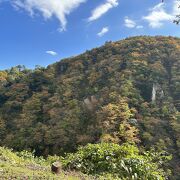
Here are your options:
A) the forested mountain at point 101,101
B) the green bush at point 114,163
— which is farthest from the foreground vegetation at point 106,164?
the forested mountain at point 101,101

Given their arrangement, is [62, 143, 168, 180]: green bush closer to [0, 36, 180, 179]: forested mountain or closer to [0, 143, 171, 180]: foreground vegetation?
[0, 143, 171, 180]: foreground vegetation

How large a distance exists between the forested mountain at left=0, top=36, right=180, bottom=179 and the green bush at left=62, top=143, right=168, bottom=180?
18.6 m

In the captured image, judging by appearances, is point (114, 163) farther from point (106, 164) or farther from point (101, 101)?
point (101, 101)

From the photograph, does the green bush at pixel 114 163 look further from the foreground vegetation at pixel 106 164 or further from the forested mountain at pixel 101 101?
the forested mountain at pixel 101 101

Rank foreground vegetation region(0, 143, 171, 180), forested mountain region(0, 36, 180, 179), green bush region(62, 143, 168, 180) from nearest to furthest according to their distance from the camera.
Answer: foreground vegetation region(0, 143, 171, 180) < green bush region(62, 143, 168, 180) < forested mountain region(0, 36, 180, 179)

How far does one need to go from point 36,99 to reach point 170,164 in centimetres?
3012

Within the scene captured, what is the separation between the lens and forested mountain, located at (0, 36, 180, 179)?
39.9m

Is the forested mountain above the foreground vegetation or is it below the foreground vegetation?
above

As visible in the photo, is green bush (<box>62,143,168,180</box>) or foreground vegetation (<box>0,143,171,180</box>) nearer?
foreground vegetation (<box>0,143,171,180</box>)

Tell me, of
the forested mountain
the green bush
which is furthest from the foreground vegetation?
the forested mountain

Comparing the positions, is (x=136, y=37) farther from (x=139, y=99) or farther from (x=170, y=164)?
(x=170, y=164)

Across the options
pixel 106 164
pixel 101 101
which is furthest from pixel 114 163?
pixel 101 101

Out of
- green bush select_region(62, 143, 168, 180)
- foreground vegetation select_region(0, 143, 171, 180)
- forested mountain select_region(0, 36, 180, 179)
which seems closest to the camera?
foreground vegetation select_region(0, 143, 171, 180)

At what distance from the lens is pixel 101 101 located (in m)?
46.8
